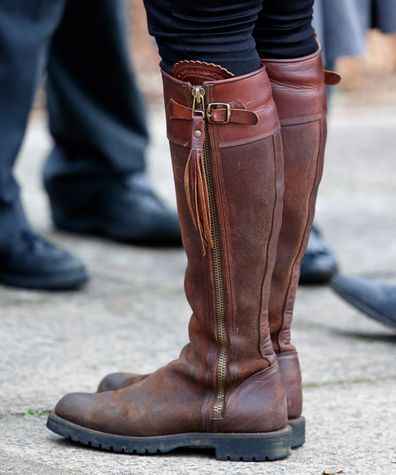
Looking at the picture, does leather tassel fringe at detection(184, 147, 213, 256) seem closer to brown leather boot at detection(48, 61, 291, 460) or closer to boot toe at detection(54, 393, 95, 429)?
brown leather boot at detection(48, 61, 291, 460)

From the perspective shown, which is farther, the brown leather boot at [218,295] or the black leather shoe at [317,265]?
the black leather shoe at [317,265]

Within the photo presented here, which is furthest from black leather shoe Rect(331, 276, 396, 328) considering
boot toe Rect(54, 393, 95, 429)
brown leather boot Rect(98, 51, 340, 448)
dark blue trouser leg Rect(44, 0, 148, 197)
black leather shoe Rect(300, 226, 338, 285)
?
dark blue trouser leg Rect(44, 0, 148, 197)

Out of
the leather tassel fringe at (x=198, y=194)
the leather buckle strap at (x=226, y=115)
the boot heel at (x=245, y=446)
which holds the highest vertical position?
the leather buckle strap at (x=226, y=115)

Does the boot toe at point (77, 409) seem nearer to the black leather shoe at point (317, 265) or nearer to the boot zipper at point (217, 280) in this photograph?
the boot zipper at point (217, 280)

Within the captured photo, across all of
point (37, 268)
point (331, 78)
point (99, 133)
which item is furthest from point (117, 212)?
point (331, 78)

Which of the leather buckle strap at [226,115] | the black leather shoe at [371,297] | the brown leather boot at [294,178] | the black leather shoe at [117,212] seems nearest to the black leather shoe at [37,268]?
the black leather shoe at [117,212]

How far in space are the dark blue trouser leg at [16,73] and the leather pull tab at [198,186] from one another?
3.78 ft

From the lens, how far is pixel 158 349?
7.34 ft

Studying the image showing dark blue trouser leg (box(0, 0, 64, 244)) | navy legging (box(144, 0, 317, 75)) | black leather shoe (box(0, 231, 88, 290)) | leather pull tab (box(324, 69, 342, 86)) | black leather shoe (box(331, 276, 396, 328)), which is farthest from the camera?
black leather shoe (box(0, 231, 88, 290))

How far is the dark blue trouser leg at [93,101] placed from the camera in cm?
315

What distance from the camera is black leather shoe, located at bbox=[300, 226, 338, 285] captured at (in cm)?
277

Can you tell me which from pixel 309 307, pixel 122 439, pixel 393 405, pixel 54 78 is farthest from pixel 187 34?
pixel 54 78

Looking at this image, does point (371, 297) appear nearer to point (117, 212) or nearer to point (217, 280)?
point (217, 280)

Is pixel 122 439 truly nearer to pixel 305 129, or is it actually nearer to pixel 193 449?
pixel 193 449
